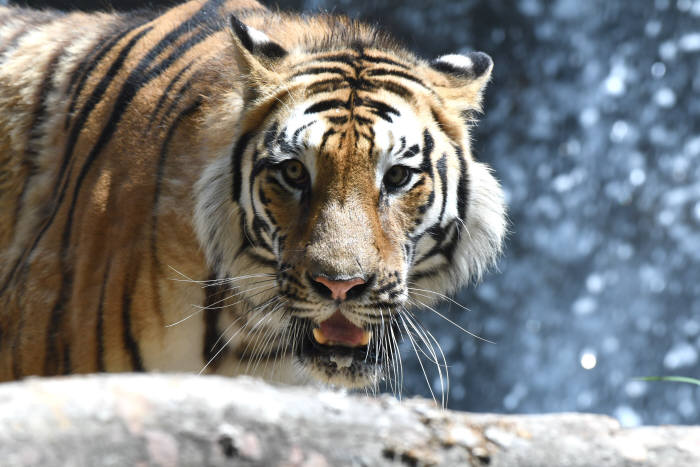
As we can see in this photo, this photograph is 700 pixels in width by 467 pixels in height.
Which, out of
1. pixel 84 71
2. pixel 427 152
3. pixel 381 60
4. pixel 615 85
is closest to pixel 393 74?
pixel 381 60

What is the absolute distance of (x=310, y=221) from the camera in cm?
219

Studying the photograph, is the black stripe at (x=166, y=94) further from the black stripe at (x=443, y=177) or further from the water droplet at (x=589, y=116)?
the water droplet at (x=589, y=116)

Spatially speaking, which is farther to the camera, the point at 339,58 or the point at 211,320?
the point at 339,58

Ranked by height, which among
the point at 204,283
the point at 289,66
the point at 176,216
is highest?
the point at 289,66

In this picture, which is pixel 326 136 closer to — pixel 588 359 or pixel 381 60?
Result: pixel 381 60

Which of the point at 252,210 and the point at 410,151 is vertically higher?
the point at 410,151

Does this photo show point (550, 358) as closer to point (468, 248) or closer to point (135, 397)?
point (468, 248)

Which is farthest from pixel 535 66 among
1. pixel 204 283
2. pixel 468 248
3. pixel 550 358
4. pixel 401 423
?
pixel 401 423

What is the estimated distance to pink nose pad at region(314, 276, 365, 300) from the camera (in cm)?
209

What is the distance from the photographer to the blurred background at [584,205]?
19.7ft

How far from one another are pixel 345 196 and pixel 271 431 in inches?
48.7

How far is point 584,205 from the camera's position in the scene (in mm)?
6211

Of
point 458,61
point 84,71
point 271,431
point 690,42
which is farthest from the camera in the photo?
point 690,42

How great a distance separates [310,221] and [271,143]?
0.27 metres
